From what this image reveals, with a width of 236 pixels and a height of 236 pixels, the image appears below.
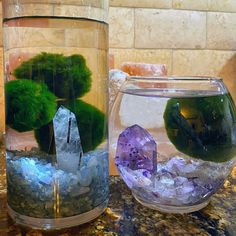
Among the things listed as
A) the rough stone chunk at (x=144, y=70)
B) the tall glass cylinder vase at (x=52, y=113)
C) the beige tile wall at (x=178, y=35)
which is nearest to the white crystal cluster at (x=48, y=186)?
the tall glass cylinder vase at (x=52, y=113)

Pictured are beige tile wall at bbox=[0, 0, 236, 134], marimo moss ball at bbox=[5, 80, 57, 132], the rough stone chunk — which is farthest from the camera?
beige tile wall at bbox=[0, 0, 236, 134]

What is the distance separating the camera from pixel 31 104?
31 centimetres

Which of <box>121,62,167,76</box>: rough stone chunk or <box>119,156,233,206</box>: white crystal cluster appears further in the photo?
<box>121,62,167,76</box>: rough stone chunk

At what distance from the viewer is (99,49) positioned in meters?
0.35

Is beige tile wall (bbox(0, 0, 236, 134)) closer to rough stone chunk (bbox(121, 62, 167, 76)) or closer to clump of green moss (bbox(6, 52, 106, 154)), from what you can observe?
rough stone chunk (bbox(121, 62, 167, 76))

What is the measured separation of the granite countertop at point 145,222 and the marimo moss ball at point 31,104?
0.34 ft

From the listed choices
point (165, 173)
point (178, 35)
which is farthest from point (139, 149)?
point (178, 35)

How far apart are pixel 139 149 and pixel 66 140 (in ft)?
0.26

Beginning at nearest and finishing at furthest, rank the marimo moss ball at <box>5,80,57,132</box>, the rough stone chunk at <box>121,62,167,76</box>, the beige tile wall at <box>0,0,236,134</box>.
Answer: the marimo moss ball at <box>5,80,57,132</box>, the rough stone chunk at <box>121,62,167,76</box>, the beige tile wall at <box>0,0,236,134</box>

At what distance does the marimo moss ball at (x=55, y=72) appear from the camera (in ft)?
1.00

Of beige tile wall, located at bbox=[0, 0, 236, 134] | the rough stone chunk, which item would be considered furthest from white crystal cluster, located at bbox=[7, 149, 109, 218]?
beige tile wall, located at bbox=[0, 0, 236, 134]

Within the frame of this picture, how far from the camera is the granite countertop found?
315mm

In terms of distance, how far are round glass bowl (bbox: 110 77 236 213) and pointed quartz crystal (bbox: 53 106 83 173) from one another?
0.06 metres

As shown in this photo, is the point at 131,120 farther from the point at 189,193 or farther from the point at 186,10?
the point at 186,10
